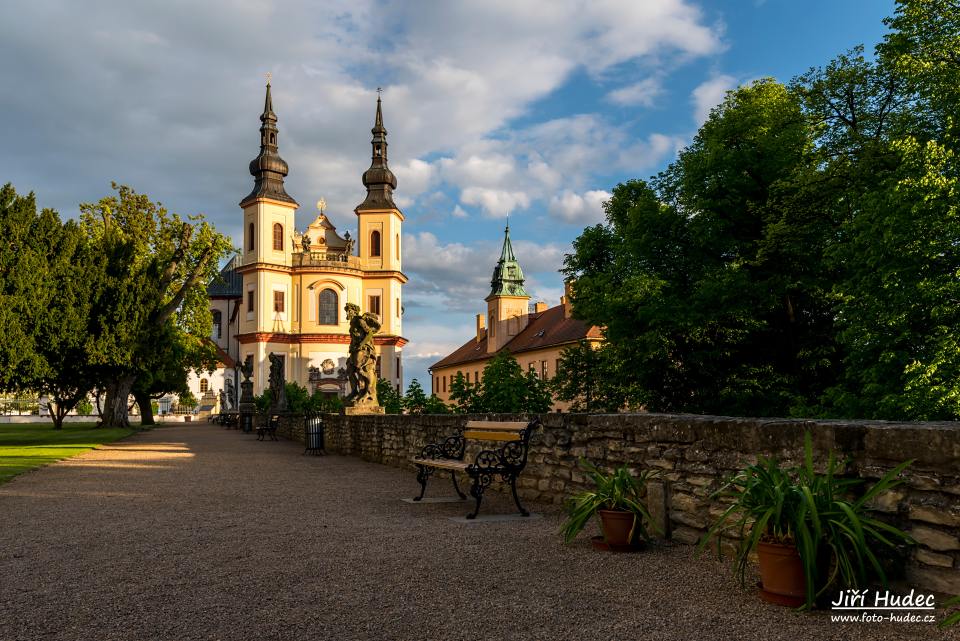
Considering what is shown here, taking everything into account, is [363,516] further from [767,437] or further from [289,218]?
[289,218]

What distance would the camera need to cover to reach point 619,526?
19.1ft

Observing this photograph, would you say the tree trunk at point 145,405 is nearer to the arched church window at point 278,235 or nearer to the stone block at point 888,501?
the arched church window at point 278,235

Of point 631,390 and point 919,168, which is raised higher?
point 919,168

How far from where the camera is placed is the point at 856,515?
420 cm

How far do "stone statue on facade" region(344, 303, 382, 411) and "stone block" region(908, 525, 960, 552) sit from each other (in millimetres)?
15929

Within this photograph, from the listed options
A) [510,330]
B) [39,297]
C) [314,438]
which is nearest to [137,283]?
[39,297]

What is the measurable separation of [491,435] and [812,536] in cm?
463

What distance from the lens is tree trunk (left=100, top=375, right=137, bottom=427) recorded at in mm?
31766

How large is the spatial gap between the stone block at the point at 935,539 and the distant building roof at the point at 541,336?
4603 centimetres

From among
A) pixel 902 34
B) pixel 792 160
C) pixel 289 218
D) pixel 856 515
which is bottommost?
pixel 856 515

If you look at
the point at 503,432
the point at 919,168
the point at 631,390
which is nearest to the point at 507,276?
the point at 631,390

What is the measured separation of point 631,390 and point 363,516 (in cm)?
1679

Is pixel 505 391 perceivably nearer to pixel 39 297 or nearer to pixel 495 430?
pixel 495 430

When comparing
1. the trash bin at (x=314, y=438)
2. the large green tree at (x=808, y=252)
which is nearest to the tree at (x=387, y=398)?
the trash bin at (x=314, y=438)
